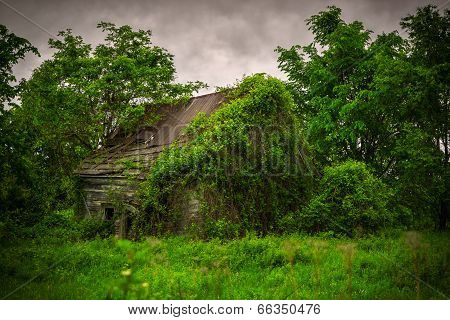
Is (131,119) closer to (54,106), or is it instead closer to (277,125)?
(54,106)

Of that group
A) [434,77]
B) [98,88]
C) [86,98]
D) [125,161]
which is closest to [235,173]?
[125,161]

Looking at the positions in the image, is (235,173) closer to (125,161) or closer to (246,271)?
(125,161)

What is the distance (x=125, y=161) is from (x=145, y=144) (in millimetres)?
1571

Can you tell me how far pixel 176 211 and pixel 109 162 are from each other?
17.1 feet

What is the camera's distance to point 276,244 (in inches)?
385

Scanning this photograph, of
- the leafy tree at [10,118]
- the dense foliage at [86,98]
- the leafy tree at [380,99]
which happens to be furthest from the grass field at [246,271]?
the dense foliage at [86,98]

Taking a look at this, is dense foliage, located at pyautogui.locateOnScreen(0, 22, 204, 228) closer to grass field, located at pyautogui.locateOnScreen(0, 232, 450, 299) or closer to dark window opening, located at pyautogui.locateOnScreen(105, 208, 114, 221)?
dark window opening, located at pyautogui.locateOnScreen(105, 208, 114, 221)

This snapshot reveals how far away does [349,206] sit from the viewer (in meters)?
12.6

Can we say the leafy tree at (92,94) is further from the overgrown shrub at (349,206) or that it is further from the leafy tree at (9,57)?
the overgrown shrub at (349,206)

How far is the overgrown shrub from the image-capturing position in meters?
12.5

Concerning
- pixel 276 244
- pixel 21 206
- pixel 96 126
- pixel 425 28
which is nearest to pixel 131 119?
pixel 96 126

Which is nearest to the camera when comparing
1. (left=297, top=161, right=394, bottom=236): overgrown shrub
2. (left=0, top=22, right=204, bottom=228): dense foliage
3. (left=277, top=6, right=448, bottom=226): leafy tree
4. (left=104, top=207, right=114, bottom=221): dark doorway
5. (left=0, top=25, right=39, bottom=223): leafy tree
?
(left=0, top=25, right=39, bottom=223): leafy tree

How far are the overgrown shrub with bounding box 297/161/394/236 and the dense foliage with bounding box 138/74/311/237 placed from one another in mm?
1340

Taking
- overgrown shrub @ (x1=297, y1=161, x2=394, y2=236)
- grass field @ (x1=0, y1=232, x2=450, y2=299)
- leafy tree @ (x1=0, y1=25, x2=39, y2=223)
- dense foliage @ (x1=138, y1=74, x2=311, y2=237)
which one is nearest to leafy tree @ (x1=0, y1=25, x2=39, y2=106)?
leafy tree @ (x1=0, y1=25, x2=39, y2=223)
